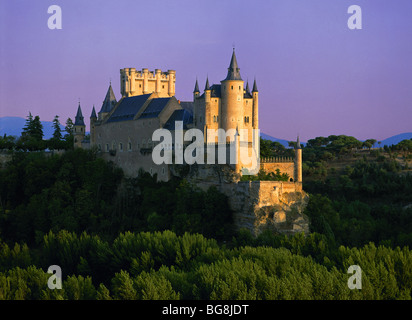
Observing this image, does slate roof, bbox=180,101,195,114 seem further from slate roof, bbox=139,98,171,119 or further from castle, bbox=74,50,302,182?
slate roof, bbox=139,98,171,119

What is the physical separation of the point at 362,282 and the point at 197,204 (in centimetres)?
2108

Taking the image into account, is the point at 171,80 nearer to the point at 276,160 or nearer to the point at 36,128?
the point at 276,160

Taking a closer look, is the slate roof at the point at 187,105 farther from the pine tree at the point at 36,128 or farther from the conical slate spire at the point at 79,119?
the pine tree at the point at 36,128

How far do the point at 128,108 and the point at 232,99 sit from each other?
14.9m

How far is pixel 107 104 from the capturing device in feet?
208

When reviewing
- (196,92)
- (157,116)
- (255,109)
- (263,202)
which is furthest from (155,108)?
(263,202)

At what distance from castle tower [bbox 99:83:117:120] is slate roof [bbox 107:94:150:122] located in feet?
2.81

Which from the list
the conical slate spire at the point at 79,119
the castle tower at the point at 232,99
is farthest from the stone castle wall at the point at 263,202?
the conical slate spire at the point at 79,119

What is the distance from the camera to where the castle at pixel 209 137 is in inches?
1777

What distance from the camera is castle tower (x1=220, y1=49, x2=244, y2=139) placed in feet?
162

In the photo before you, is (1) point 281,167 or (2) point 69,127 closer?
(1) point 281,167

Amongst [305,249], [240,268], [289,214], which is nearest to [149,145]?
[289,214]
